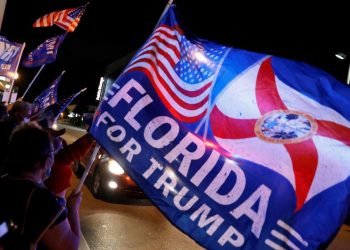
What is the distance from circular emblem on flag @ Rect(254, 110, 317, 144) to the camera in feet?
7.55

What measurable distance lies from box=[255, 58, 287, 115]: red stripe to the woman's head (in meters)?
1.42

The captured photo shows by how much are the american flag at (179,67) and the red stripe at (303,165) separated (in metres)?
0.70

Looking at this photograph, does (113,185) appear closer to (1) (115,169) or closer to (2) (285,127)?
(1) (115,169)

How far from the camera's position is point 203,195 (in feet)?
7.65

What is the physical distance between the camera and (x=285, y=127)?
2.35 meters

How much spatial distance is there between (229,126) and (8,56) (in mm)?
10229

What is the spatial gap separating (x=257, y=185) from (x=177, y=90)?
3.17 ft

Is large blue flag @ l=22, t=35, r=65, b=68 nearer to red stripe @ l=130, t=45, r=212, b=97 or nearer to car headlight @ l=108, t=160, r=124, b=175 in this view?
car headlight @ l=108, t=160, r=124, b=175

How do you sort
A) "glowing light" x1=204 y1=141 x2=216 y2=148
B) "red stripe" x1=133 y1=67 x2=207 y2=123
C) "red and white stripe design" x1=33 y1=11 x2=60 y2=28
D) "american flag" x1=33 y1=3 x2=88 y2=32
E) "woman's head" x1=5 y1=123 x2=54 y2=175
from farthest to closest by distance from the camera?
1. "red and white stripe design" x1=33 y1=11 x2=60 y2=28
2. "american flag" x1=33 y1=3 x2=88 y2=32
3. "red stripe" x1=133 y1=67 x2=207 y2=123
4. "glowing light" x1=204 y1=141 x2=216 y2=148
5. "woman's head" x1=5 y1=123 x2=54 y2=175

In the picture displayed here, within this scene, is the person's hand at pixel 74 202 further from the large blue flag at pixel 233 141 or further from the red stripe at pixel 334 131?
the red stripe at pixel 334 131

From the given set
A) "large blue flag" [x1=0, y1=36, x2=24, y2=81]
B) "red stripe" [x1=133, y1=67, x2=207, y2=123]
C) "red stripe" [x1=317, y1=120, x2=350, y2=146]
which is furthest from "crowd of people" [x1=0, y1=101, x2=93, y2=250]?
"large blue flag" [x1=0, y1=36, x2=24, y2=81]

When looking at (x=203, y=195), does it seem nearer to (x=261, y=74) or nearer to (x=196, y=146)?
(x=196, y=146)

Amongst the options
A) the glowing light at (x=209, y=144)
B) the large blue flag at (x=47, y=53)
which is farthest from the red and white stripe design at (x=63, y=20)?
the glowing light at (x=209, y=144)

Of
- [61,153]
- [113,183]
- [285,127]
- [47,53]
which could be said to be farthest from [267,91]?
[47,53]
